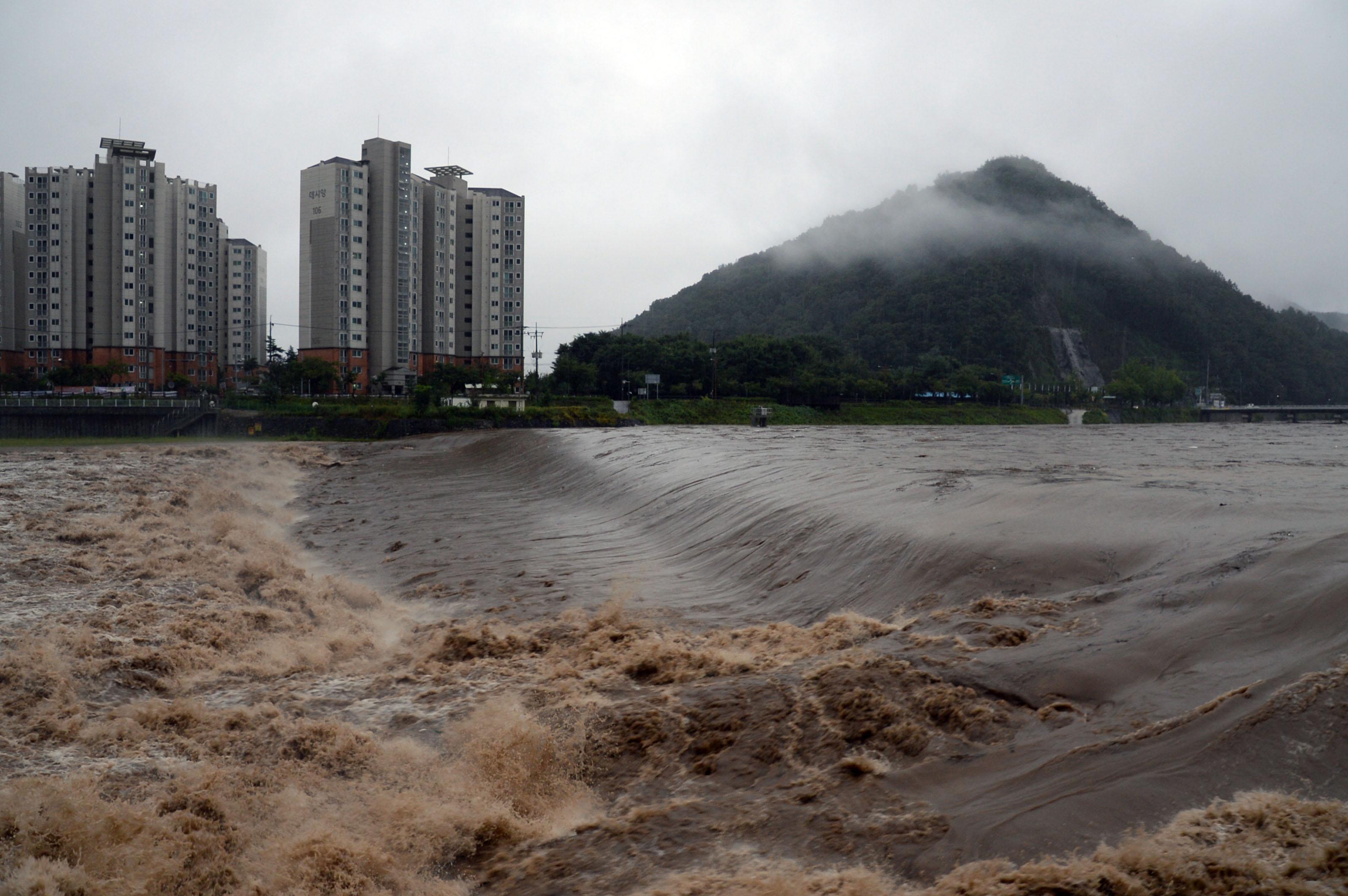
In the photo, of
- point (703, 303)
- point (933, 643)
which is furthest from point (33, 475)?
point (703, 303)

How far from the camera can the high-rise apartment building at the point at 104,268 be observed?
72.4m

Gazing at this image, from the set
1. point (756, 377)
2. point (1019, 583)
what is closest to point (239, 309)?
point (756, 377)

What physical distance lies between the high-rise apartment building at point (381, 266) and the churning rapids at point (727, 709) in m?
64.0

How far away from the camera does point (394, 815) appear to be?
477 cm

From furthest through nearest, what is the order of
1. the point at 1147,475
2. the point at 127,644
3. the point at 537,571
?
the point at 1147,475 → the point at 537,571 → the point at 127,644

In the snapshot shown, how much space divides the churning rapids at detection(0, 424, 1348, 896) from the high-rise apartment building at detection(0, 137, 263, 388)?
71.8 m

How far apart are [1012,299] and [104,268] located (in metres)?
A: 124

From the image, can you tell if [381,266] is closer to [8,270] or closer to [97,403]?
[97,403]

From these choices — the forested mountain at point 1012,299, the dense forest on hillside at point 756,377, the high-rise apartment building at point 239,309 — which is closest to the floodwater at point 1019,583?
the dense forest on hillside at point 756,377

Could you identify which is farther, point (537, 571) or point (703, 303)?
point (703, 303)

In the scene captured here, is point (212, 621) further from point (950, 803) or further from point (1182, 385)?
point (1182, 385)

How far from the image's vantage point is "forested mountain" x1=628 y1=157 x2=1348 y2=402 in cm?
12950

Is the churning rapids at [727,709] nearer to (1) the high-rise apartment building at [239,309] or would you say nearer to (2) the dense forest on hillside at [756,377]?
(2) the dense forest on hillside at [756,377]

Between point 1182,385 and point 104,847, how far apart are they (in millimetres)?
104699
